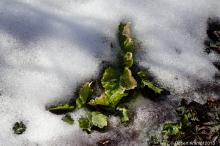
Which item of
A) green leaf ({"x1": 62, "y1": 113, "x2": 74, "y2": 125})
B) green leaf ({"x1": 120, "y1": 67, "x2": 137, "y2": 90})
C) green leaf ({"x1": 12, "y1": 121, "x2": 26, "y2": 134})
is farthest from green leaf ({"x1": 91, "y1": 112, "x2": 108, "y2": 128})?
green leaf ({"x1": 12, "y1": 121, "x2": 26, "y2": 134})

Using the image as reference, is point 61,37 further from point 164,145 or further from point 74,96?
point 164,145

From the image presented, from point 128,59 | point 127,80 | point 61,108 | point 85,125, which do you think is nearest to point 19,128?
point 61,108

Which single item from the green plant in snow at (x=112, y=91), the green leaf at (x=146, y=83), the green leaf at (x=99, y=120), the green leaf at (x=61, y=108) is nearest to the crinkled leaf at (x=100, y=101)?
the green plant in snow at (x=112, y=91)

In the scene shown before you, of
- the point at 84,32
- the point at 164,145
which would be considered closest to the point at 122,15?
the point at 84,32

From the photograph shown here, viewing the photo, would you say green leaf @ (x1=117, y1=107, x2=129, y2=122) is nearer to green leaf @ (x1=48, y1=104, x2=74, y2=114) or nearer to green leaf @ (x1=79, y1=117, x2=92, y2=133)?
green leaf @ (x1=79, y1=117, x2=92, y2=133)

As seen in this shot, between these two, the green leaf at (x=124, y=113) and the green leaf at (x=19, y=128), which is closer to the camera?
the green leaf at (x=19, y=128)

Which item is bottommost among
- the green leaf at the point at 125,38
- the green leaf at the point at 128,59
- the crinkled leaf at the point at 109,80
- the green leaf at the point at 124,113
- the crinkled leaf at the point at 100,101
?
the green leaf at the point at 124,113

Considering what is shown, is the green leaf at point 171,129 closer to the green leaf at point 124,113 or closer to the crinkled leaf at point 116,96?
the green leaf at point 124,113
